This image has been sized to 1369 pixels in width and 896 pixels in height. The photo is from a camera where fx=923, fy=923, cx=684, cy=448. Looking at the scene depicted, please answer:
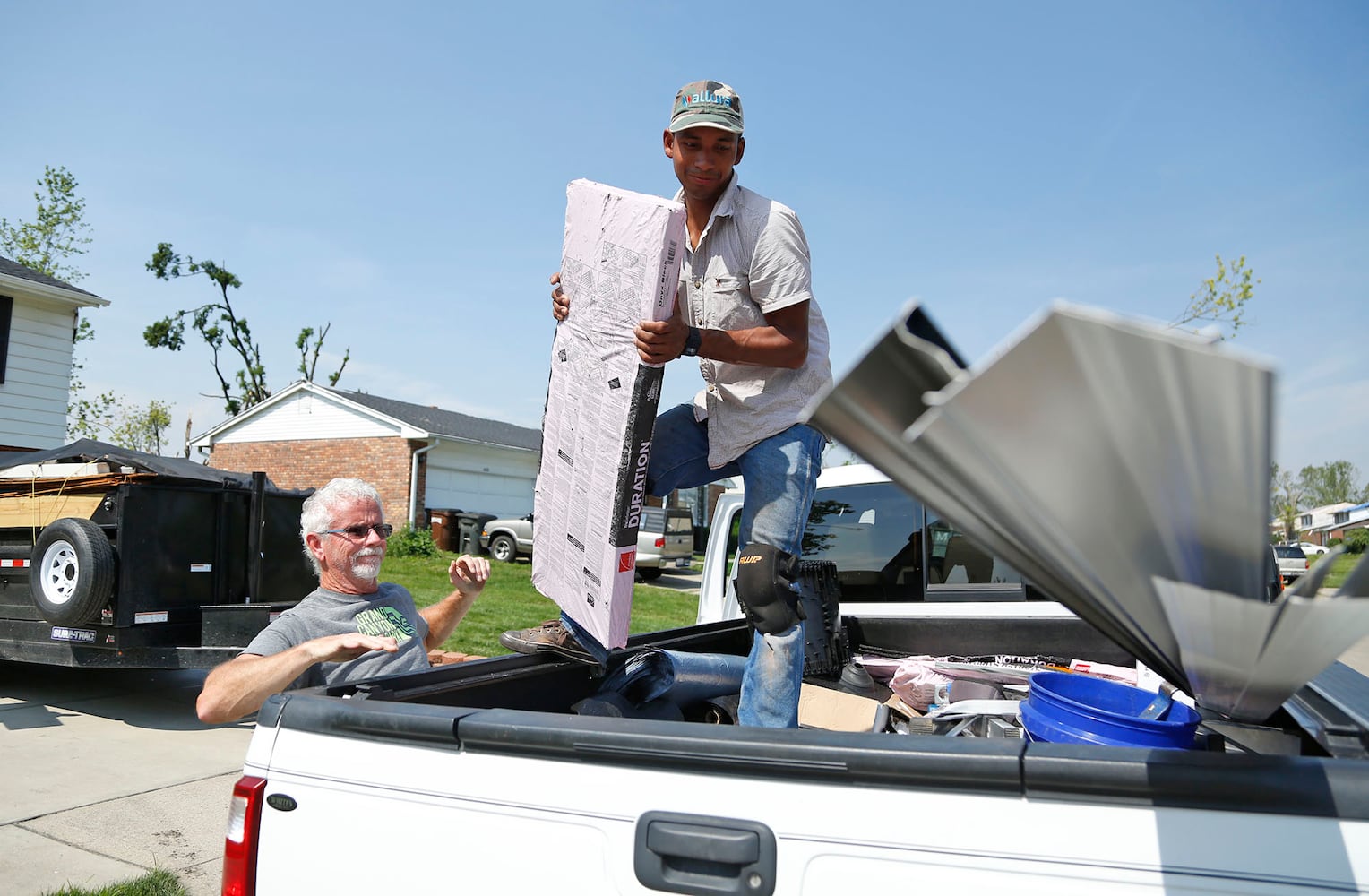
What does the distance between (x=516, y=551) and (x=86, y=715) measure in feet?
55.8

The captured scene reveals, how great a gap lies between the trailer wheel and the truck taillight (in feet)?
18.0

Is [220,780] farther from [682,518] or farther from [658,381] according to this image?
[682,518]

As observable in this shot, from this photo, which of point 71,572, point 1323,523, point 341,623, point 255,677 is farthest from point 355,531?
point 71,572

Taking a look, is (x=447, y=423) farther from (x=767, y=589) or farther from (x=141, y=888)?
(x=767, y=589)

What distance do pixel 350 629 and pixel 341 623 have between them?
3 cm

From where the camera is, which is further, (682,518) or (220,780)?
(682,518)

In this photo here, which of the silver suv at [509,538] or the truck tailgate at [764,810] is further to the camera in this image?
the silver suv at [509,538]

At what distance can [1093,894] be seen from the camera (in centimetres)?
113

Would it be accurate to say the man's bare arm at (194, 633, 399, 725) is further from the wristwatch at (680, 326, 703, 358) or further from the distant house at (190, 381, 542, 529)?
the distant house at (190, 381, 542, 529)

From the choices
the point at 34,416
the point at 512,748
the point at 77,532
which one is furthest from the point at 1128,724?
the point at 34,416

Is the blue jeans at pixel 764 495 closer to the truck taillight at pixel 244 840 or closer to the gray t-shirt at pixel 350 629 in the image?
the gray t-shirt at pixel 350 629

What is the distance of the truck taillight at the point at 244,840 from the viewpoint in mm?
1593

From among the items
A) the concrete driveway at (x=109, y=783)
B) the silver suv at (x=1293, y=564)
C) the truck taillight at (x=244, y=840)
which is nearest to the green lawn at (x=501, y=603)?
the concrete driveway at (x=109, y=783)

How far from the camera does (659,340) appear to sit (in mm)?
2363
